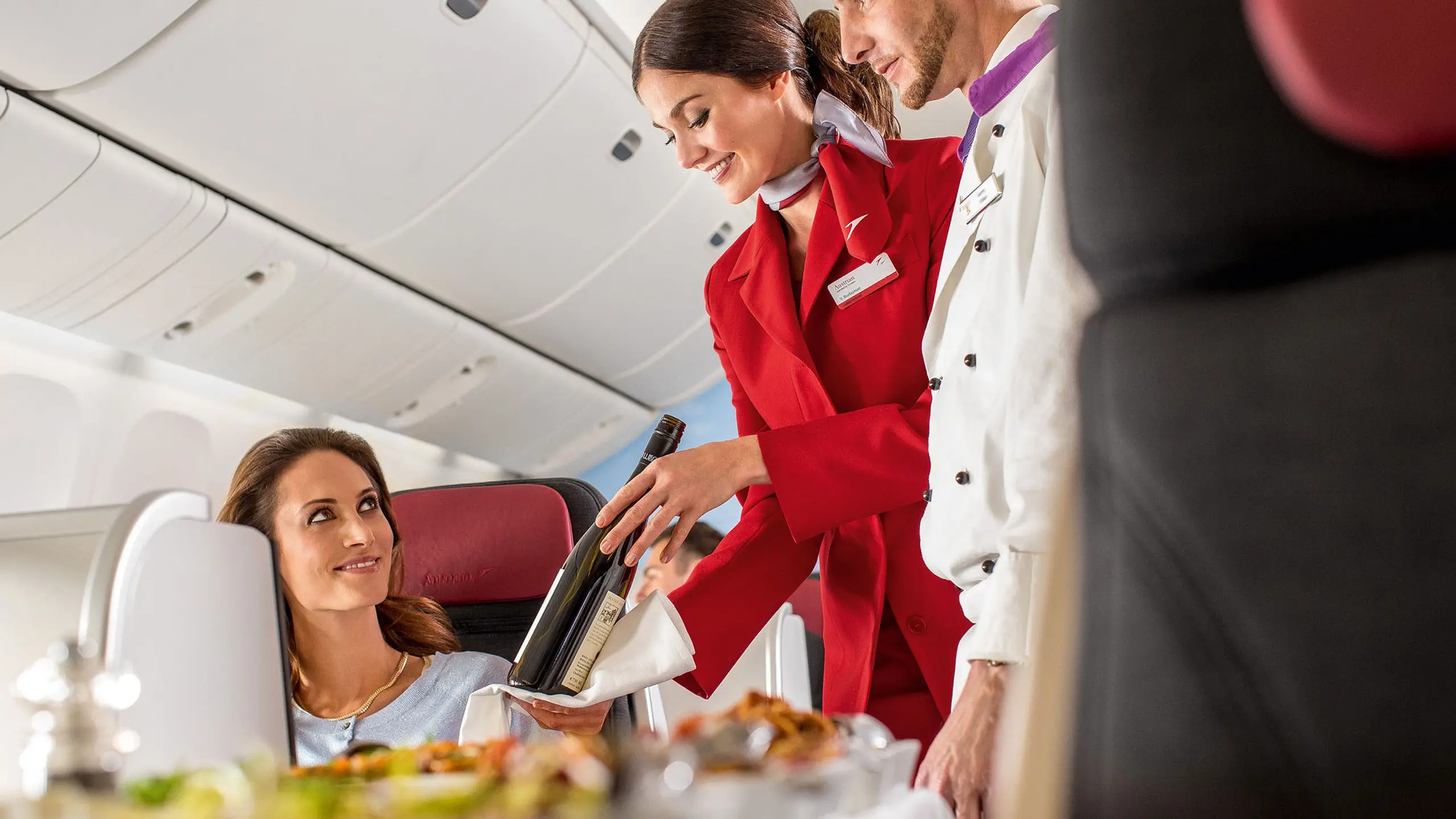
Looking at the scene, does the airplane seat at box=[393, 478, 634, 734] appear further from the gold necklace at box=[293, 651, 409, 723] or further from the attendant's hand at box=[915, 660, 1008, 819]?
the attendant's hand at box=[915, 660, 1008, 819]

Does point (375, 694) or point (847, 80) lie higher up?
point (847, 80)

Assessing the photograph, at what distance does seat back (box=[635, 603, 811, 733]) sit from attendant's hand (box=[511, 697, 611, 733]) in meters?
1.27

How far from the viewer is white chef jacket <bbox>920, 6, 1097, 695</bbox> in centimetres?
80

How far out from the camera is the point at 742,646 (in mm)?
1493

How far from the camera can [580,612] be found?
1.42 m

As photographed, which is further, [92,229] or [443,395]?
[443,395]

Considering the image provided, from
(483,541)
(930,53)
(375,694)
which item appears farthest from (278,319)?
(930,53)

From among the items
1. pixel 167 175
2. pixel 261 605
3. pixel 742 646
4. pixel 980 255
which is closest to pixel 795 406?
pixel 742 646

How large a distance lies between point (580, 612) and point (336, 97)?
2395 millimetres

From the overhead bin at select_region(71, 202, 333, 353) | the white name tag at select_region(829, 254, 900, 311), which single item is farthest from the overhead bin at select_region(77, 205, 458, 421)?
the white name tag at select_region(829, 254, 900, 311)

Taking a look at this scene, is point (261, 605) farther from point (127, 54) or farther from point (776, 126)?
point (127, 54)

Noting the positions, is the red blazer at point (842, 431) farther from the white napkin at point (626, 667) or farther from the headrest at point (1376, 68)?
the headrest at point (1376, 68)

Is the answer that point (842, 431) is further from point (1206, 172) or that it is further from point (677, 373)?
point (677, 373)

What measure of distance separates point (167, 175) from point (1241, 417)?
340cm
